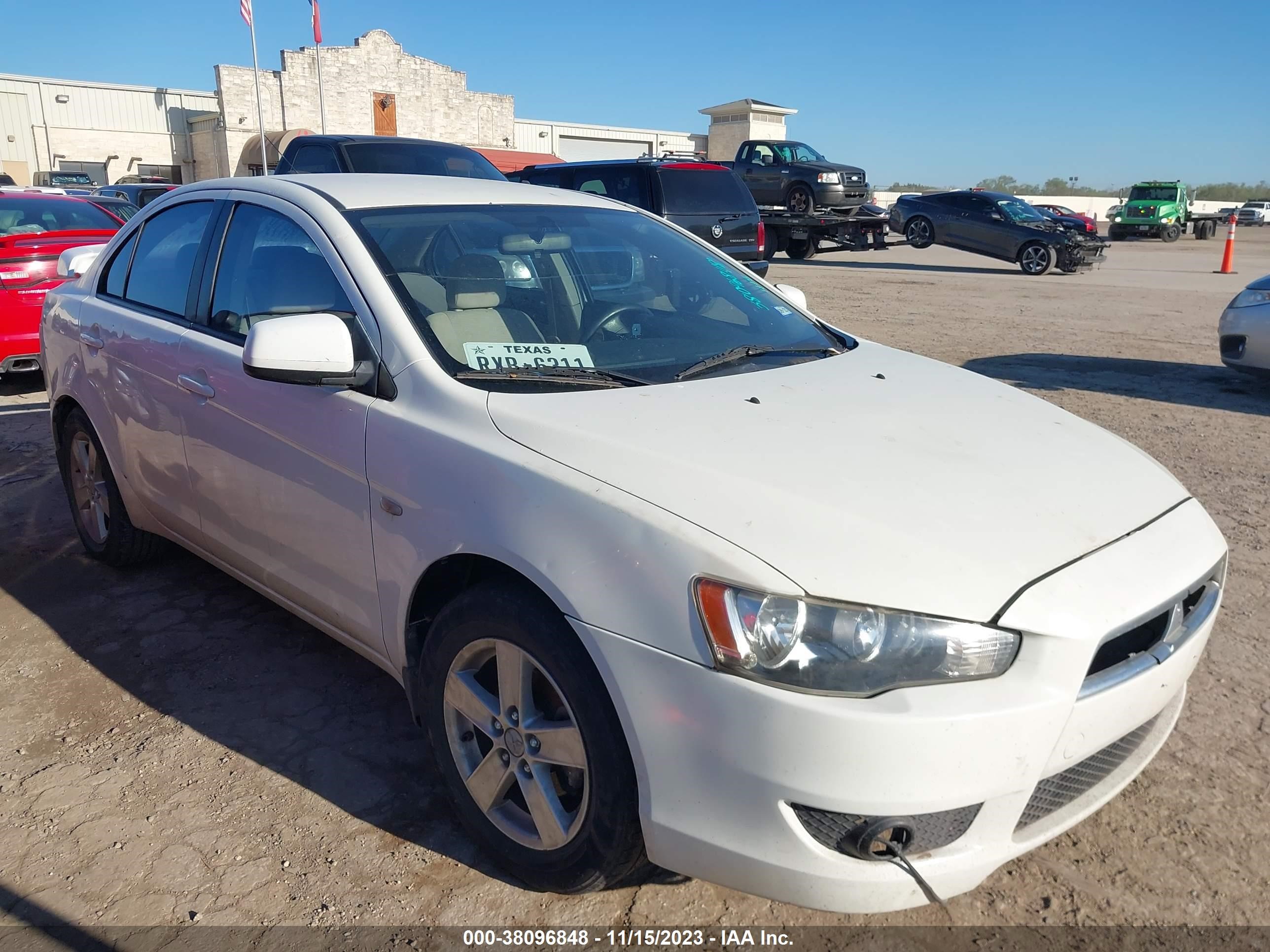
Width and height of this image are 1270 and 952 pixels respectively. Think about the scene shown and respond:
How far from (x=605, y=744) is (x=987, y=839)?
2.60 feet

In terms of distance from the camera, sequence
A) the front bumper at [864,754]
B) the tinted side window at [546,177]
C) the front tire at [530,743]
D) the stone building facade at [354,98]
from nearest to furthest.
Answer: the front bumper at [864,754] < the front tire at [530,743] < the tinted side window at [546,177] < the stone building facade at [354,98]

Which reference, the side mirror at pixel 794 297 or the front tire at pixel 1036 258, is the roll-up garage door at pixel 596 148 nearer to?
the front tire at pixel 1036 258

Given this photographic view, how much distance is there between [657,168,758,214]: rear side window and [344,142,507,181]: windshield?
7.87 feet

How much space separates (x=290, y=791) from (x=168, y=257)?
2.19m

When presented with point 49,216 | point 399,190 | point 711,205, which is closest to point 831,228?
point 711,205

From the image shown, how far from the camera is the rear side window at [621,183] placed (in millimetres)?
11703

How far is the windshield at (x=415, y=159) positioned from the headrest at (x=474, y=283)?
24.1 ft

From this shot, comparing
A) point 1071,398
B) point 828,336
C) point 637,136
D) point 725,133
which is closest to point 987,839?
point 828,336

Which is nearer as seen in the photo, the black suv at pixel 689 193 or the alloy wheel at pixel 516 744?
the alloy wheel at pixel 516 744

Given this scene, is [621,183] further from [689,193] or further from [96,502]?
[96,502]

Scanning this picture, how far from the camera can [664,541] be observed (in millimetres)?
1951

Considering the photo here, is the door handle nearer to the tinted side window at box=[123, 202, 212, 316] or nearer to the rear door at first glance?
the tinted side window at box=[123, 202, 212, 316]

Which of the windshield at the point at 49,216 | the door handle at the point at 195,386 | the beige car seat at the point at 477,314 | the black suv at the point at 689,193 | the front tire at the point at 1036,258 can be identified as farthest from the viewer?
the front tire at the point at 1036,258

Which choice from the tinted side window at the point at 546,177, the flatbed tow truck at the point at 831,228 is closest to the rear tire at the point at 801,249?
the flatbed tow truck at the point at 831,228
